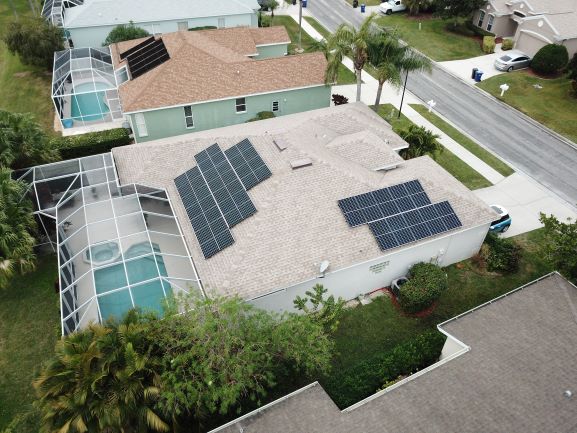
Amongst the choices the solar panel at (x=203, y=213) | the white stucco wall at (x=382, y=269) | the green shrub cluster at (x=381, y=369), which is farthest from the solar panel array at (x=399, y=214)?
the solar panel at (x=203, y=213)

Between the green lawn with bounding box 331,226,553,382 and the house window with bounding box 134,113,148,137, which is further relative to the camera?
the house window with bounding box 134,113,148,137

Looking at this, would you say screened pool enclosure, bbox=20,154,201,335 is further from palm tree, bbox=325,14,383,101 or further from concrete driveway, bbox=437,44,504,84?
concrete driveway, bbox=437,44,504,84

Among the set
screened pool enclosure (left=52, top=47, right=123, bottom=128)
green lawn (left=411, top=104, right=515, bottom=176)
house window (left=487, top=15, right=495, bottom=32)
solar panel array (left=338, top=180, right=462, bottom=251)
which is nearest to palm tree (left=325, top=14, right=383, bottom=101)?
green lawn (left=411, top=104, right=515, bottom=176)

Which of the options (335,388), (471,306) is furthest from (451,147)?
(335,388)

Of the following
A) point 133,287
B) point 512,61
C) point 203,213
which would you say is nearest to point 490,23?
point 512,61

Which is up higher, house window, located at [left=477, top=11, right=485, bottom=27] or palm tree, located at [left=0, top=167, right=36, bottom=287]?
house window, located at [left=477, top=11, right=485, bottom=27]

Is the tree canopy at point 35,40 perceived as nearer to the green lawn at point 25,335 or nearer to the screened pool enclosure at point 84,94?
the screened pool enclosure at point 84,94

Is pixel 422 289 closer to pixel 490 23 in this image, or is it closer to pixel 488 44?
pixel 488 44

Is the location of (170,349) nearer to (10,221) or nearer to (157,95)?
(10,221)
